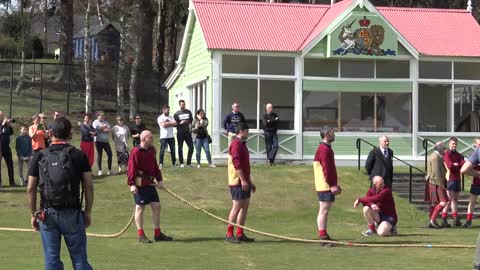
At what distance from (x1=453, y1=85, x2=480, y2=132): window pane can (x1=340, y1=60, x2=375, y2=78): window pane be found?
9.98 ft

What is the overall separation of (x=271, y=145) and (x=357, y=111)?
11.7 feet

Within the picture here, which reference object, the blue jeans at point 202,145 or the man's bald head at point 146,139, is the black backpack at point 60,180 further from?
the blue jeans at point 202,145

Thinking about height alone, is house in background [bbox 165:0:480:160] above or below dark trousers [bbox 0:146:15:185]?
above

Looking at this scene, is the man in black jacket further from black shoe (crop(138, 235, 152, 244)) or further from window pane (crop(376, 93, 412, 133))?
window pane (crop(376, 93, 412, 133))

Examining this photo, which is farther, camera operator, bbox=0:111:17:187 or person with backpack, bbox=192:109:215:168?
person with backpack, bbox=192:109:215:168

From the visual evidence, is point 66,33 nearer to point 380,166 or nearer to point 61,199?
point 380,166

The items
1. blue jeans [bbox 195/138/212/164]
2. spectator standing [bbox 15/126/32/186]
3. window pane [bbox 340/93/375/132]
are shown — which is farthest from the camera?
window pane [bbox 340/93/375/132]

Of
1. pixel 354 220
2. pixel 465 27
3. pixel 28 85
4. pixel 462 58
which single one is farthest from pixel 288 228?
pixel 28 85

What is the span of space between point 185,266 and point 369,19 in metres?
16.7

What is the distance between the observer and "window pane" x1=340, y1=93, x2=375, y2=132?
86.8 ft

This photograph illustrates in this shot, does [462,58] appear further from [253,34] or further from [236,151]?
[236,151]

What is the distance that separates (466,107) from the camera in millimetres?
27391

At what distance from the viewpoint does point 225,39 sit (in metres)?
25.8

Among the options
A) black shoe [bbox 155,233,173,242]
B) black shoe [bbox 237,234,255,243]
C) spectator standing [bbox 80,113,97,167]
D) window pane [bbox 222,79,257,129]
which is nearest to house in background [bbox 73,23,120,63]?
window pane [bbox 222,79,257,129]
